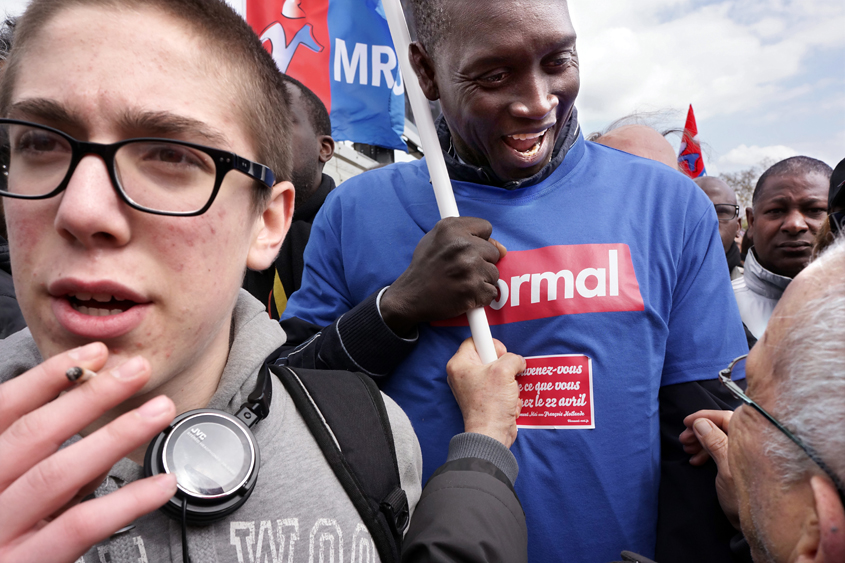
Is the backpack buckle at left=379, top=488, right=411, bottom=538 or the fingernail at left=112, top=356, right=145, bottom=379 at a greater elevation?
the fingernail at left=112, top=356, right=145, bottom=379

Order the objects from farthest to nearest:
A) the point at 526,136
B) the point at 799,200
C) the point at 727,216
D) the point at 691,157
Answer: the point at 691,157 → the point at 727,216 → the point at 799,200 → the point at 526,136

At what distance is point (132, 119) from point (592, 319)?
1.05 meters

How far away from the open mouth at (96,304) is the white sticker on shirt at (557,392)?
907 millimetres

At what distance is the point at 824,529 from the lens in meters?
0.82

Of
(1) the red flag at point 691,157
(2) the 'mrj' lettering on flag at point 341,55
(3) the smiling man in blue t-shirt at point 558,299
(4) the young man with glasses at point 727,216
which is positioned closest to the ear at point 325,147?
(2) the 'mrj' lettering on flag at point 341,55

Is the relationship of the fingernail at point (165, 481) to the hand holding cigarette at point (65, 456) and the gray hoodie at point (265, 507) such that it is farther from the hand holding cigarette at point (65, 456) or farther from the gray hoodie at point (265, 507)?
the gray hoodie at point (265, 507)

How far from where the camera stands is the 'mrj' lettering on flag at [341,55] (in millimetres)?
4117

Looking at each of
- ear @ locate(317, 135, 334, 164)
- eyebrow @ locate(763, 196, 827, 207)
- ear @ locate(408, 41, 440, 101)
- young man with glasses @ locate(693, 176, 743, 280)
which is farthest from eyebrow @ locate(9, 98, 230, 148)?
young man with glasses @ locate(693, 176, 743, 280)

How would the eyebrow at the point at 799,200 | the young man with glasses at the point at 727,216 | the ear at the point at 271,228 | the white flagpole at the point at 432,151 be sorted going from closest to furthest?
the ear at the point at 271,228
the white flagpole at the point at 432,151
the eyebrow at the point at 799,200
the young man with glasses at the point at 727,216

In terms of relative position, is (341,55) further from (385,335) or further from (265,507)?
(265,507)

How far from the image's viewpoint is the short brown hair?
0.99 m

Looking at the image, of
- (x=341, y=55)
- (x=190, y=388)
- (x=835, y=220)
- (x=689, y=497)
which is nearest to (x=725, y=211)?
(x=341, y=55)

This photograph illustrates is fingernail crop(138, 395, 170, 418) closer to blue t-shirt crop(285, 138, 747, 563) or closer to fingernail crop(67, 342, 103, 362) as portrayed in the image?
fingernail crop(67, 342, 103, 362)

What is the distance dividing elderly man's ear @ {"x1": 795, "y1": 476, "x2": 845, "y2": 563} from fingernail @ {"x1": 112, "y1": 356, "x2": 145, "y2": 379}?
0.93 m
